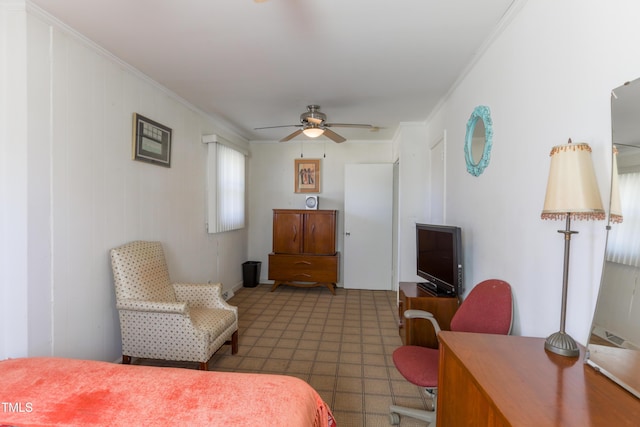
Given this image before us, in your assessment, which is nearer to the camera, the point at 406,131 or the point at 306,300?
the point at 406,131

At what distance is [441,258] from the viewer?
2568mm

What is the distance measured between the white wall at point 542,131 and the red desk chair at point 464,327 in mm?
97

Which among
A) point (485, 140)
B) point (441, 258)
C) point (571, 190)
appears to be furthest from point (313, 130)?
point (571, 190)

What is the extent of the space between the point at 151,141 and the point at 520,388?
3155 millimetres

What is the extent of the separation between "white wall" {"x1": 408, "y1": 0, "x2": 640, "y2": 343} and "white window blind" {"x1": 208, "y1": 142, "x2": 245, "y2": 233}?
3028mm

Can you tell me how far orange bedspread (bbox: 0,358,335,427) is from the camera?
1043 millimetres

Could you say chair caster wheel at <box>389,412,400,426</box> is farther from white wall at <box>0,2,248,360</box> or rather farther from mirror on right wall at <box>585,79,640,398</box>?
white wall at <box>0,2,248,360</box>

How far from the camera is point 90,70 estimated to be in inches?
86.5

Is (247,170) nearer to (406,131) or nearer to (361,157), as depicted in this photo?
(361,157)

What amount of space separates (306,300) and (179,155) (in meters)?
2.60

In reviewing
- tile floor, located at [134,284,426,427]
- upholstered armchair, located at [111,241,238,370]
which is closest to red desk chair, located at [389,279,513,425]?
tile floor, located at [134,284,426,427]

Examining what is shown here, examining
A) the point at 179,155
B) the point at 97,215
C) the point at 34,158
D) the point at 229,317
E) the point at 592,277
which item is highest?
the point at 179,155

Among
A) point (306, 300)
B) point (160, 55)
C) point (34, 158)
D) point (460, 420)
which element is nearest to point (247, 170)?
point (306, 300)

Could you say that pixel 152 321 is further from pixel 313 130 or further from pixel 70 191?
pixel 313 130
